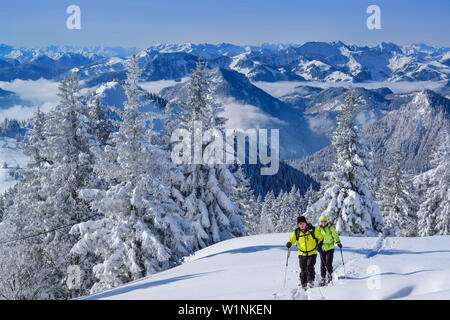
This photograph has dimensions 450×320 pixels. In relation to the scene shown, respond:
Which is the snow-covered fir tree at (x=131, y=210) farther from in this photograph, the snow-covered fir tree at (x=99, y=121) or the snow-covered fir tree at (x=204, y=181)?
the snow-covered fir tree at (x=99, y=121)

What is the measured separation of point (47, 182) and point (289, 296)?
15629 millimetres

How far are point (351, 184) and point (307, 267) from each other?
46.4 feet

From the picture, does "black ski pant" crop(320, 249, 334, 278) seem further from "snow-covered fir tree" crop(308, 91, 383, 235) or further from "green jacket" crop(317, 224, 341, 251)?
"snow-covered fir tree" crop(308, 91, 383, 235)

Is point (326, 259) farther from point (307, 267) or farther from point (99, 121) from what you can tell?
point (99, 121)

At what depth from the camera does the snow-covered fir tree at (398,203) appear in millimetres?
27909

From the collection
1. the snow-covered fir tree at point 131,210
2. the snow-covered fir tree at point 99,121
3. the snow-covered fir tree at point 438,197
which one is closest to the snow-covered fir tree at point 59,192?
the snow-covered fir tree at point 99,121

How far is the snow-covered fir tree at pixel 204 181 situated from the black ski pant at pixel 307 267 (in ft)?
34.5

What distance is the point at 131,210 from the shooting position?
1512 centimetres

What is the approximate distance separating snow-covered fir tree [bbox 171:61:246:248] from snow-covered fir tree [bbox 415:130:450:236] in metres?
16.4

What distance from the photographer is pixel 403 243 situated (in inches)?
577

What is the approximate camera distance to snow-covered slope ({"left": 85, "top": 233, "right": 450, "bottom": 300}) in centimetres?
810

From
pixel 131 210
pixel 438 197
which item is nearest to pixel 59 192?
pixel 131 210
